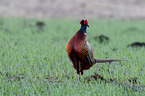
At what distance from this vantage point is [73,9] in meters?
20.9

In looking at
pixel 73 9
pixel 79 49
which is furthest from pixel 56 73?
pixel 73 9

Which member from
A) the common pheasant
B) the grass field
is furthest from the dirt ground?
the common pheasant

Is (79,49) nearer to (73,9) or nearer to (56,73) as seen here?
(56,73)

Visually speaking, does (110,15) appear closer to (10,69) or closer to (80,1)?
(80,1)

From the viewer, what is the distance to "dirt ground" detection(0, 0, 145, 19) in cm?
1916

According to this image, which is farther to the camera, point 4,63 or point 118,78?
point 4,63

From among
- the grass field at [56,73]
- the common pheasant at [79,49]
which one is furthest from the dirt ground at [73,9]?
the common pheasant at [79,49]

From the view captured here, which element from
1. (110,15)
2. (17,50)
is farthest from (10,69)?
(110,15)

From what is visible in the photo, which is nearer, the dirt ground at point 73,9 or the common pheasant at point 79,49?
the common pheasant at point 79,49

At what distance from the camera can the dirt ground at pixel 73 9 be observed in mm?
19156

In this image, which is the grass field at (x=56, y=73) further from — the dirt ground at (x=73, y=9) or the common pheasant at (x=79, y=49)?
the dirt ground at (x=73, y=9)

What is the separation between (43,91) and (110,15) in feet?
50.4

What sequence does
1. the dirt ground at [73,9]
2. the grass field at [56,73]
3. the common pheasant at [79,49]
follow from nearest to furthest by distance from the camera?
the grass field at [56,73] < the common pheasant at [79,49] < the dirt ground at [73,9]

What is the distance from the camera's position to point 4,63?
244 inches
